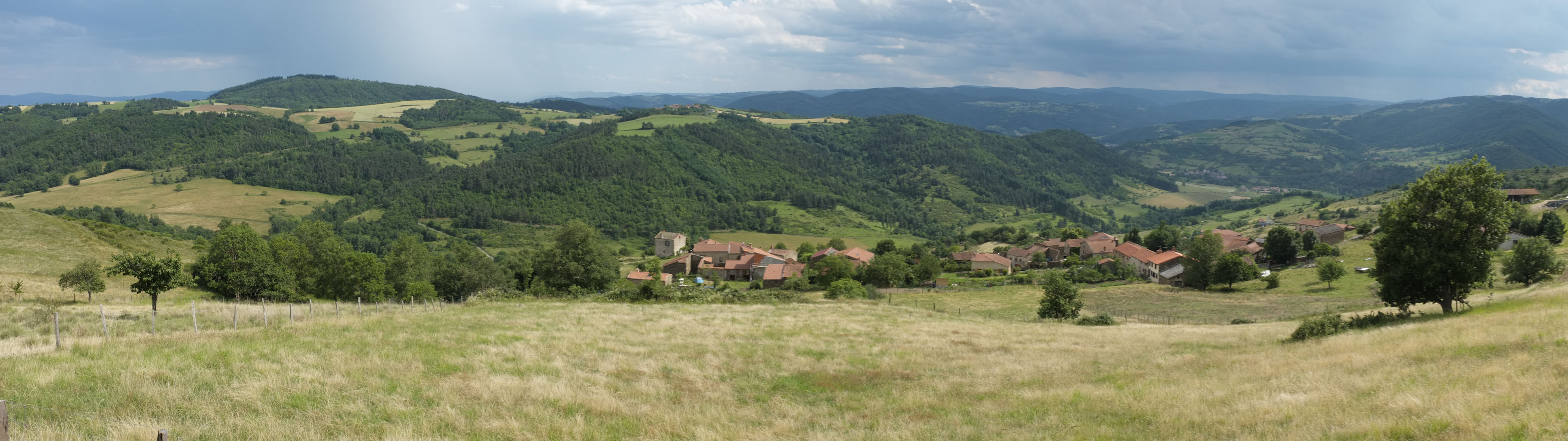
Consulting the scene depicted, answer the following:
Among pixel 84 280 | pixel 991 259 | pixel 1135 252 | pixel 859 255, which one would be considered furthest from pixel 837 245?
pixel 84 280

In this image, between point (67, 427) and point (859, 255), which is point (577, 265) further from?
point (859, 255)

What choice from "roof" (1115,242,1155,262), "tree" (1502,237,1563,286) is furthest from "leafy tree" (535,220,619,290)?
"roof" (1115,242,1155,262)

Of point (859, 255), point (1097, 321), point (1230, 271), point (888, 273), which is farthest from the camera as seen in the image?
point (859, 255)

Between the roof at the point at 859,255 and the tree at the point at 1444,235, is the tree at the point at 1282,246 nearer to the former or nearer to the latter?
the roof at the point at 859,255

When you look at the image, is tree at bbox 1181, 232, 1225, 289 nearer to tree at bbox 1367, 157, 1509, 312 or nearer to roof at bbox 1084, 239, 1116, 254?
roof at bbox 1084, 239, 1116, 254

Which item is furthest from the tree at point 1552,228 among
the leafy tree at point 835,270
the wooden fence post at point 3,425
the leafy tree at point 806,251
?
the wooden fence post at point 3,425

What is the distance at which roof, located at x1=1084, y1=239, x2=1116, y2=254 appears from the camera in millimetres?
109062

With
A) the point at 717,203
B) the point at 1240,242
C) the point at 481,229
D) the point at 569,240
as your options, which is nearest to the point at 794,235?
the point at 717,203

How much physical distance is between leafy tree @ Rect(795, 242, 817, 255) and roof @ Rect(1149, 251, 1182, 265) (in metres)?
52.6

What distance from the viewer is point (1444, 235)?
A: 25297mm

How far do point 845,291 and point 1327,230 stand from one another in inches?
3573

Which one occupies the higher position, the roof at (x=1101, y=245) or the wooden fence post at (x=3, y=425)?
the wooden fence post at (x=3, y=425)

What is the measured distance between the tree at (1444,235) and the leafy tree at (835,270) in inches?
2278

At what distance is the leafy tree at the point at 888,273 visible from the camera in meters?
87.4
